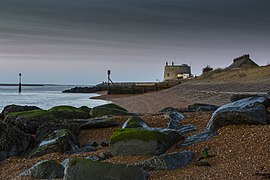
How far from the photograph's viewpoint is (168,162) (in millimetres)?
6543

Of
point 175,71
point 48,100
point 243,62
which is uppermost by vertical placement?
point 175,71

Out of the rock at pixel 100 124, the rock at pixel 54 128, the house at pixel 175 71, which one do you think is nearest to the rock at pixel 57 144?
the rock at pixel 54 128

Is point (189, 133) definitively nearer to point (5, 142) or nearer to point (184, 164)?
point (184, 164)

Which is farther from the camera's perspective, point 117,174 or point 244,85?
point 244,85

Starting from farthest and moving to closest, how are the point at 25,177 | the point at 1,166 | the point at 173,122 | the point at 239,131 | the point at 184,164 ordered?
the point at 173,122 → the point at 1,166 → the point at 239,131 → the point at 25,177 → the point at 184,164

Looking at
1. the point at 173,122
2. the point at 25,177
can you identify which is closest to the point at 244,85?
the point at 173,122

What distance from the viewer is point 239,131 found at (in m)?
7.59

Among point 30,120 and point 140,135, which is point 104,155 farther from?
point 30,120

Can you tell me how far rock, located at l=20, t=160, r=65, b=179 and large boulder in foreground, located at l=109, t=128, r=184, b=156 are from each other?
1.16 meters

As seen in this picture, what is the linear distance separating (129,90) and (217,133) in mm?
50012

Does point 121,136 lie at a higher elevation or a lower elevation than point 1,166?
higher

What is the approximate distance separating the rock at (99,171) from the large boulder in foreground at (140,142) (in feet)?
4.12

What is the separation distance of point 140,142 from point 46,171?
1871 millimetres

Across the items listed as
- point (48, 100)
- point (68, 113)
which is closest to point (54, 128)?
point (68, 113)
